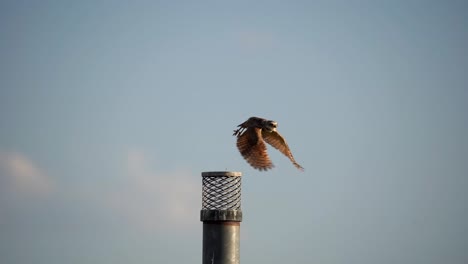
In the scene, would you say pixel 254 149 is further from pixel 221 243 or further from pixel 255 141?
pixel 221 243

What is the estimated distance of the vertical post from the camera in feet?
55.6

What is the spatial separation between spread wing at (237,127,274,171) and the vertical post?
46.4 inches

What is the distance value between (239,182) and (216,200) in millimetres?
821

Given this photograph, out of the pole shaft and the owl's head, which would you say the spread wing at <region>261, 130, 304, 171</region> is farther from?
the pole shaft

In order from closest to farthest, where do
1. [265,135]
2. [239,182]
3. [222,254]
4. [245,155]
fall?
[222,254] < [239,182] < [245,155] < [265,135]

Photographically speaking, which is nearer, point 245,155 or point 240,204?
point 240,204

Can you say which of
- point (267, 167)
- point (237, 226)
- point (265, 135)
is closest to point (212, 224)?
point (237, 226)

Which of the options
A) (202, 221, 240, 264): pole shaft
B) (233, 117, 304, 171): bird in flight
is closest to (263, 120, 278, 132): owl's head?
(233, 117, 304, 171): bird in flight

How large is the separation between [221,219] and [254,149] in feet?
9.95

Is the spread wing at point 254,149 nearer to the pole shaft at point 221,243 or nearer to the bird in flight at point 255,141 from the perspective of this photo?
the bird in flight at point 255,141

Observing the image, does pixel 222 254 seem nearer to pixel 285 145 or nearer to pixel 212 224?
pixel 212 224

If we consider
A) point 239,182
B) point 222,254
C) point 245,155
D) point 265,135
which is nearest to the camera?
point 222,254

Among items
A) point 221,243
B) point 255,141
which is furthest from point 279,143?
point 221,243

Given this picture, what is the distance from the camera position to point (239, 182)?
1805 centimetres
